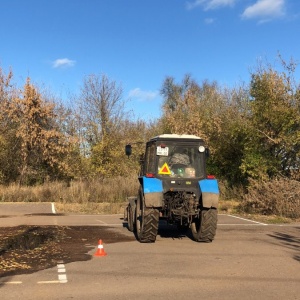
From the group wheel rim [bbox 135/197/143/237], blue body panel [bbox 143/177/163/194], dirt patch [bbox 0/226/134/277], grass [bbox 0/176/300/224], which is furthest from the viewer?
grass [bbox 0/176/300/224]

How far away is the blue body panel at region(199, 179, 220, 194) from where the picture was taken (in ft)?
32.5

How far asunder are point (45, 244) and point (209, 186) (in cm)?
425

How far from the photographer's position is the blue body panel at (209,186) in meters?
9.91

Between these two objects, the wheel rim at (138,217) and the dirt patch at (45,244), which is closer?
the dirt patch at (45,244)

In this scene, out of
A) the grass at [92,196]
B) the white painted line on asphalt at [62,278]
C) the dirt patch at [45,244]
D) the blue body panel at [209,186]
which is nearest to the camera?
the white painted line on asphalt at [62,278]

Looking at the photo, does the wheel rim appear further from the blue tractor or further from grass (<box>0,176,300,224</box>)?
grass (<box>0,176,300,224</box>)

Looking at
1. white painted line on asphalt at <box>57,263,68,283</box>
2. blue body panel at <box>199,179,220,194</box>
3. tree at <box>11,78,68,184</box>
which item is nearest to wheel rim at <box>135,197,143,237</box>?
blue body panel at <box>199,179,220,194</box>

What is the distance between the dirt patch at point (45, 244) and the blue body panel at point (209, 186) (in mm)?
2472

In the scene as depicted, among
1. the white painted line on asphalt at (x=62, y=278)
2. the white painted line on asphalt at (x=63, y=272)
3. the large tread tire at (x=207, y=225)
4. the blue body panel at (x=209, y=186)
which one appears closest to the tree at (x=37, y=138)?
the blue body panel at (x=209, y=186)

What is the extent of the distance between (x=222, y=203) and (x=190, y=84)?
34.3 m

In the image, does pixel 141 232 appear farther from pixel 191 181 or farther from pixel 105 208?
pixel 105 208

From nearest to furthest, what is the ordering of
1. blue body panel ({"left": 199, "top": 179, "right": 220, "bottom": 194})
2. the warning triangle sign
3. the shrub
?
blue body panel ({"left": 199, "top": 179, "right": 220, "bottom": 194})
the warning triangle sign
the shrub

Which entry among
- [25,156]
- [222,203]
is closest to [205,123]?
[222,203]

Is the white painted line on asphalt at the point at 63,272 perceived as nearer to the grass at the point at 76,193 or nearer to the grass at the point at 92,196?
the grass at the point at 92,196
